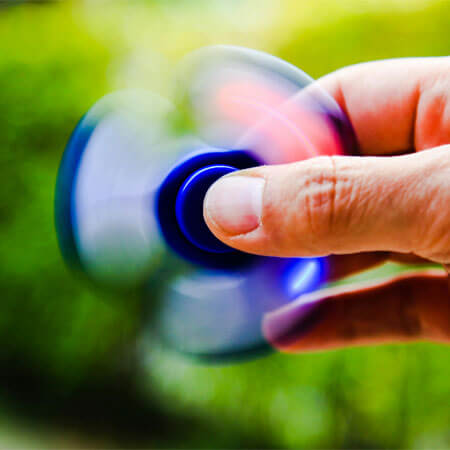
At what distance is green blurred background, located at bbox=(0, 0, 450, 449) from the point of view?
137 cm

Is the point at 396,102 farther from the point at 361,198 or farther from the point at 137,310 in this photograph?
the point at 137,310

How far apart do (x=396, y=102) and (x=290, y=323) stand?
15.7 inches

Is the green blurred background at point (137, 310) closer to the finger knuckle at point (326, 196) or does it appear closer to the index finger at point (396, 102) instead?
the index finger at point (396, 102)

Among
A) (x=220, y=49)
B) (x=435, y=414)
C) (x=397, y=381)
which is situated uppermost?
(x=220, y=49)

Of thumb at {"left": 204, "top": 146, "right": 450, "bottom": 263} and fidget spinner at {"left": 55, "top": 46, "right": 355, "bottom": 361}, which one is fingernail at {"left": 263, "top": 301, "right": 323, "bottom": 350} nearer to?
fidget spinner at {"left": 55, "top": 46, "right": 355, "bottom": 361}

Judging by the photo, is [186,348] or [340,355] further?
[340,355]

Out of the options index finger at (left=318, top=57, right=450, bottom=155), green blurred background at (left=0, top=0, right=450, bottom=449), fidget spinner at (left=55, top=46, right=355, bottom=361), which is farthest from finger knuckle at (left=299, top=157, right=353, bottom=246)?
green blurred background at (left=0, top=0, right=450, bottom=449)

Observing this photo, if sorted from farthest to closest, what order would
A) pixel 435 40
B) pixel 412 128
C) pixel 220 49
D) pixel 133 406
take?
pixel 133 406 < pixel 435 40 < pixel 412 128 < pixel 220 49

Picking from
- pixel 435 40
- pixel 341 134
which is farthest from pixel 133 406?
pixel 435 40

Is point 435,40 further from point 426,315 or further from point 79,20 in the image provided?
point 79,20

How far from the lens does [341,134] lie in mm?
693

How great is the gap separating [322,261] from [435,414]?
3.12 ft

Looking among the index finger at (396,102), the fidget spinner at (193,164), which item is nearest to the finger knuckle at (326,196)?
the fidget spinner at (193,164)

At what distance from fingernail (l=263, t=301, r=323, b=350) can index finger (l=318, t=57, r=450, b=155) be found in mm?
283
